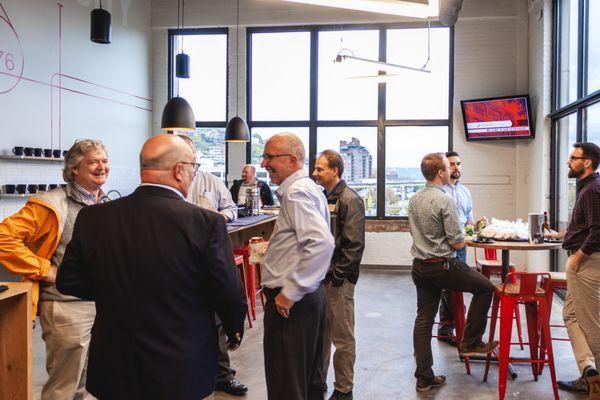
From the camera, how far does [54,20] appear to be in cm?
698

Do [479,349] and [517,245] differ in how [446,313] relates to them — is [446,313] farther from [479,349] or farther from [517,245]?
[517,245]

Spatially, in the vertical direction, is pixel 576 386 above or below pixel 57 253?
below

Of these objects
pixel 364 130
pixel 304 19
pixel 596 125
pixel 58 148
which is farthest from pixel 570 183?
pixel 58 148

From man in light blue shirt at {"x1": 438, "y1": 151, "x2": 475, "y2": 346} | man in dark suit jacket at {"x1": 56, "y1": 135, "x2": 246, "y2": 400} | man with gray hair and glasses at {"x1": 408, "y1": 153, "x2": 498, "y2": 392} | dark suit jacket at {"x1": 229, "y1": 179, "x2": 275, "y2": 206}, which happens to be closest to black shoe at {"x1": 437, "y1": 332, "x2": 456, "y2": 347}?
man in light blue shirt at {"x1": 438, "y1": 151, "x2": 475, "y2": 346}

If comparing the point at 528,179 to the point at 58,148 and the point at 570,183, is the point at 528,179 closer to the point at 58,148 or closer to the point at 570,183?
the point at 570,183

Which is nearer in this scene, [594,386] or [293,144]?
[293,144]

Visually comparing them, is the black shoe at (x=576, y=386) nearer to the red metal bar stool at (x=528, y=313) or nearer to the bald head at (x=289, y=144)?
the red metal bar stool at (x=528, y=313)

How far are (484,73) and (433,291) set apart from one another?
596 cm

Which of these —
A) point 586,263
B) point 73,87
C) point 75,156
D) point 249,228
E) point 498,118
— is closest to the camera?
point 75,156

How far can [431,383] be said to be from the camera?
3.87 meters

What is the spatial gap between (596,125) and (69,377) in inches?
217

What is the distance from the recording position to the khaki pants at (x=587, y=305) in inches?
142

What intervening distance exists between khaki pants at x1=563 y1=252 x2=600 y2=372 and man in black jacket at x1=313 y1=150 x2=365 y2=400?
1.54 m

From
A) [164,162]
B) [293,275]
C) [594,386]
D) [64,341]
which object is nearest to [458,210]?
[594,386]
